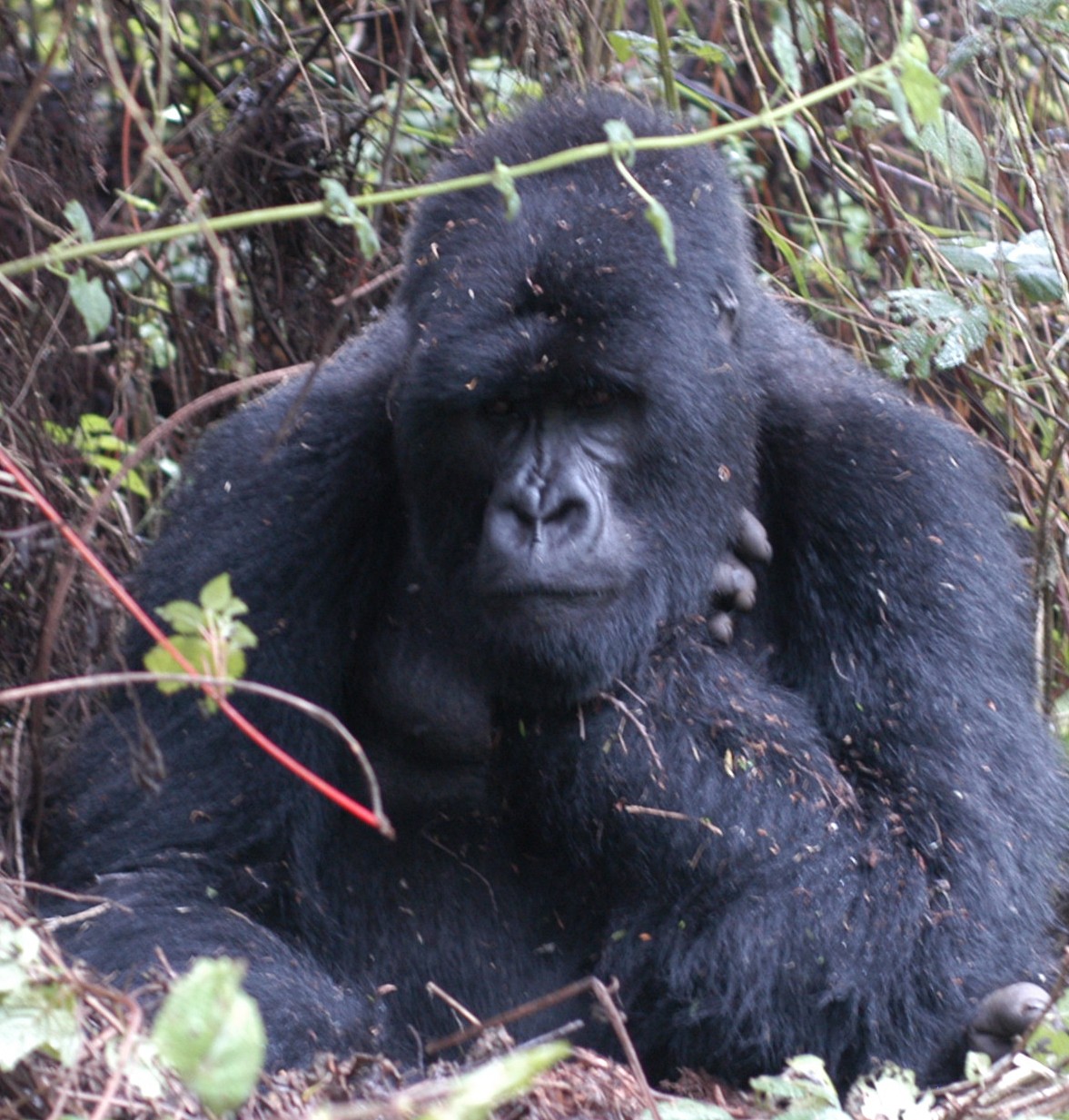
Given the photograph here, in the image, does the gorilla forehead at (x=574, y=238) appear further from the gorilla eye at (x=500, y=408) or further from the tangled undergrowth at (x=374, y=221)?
the tangled undergrowth at (x=374, y=221)

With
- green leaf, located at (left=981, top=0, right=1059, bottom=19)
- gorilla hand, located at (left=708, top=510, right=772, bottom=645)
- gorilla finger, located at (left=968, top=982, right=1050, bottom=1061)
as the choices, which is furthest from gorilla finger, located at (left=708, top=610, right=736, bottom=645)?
green leaf, located at (left=981, top=0, right=1059, bottom=19)

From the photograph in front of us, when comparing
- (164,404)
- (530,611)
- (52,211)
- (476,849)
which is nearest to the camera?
(530,611)

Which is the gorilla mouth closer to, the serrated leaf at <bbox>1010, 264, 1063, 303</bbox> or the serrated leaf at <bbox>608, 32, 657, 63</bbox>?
the serrated leaf at <bbox>1010, 264, 1063, 303</bbox>

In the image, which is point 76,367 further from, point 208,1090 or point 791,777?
point 208,1090

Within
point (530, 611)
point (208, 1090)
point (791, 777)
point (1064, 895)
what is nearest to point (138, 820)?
point (530, 611)

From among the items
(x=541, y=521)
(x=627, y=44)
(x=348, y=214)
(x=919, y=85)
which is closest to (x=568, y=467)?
(x=541, y=521)

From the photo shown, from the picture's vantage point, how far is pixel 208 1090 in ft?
4.69

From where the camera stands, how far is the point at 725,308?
3.02 meters

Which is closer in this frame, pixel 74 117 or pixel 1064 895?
pixel 1064 895

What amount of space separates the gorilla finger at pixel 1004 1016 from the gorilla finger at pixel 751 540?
93 centimetres

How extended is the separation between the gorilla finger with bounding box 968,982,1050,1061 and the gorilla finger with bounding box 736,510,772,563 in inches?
36.6

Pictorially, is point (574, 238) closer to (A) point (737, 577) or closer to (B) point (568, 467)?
(B) point (568, 467)

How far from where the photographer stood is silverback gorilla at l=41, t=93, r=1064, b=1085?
2.81 m

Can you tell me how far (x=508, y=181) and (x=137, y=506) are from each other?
264 centimetres
